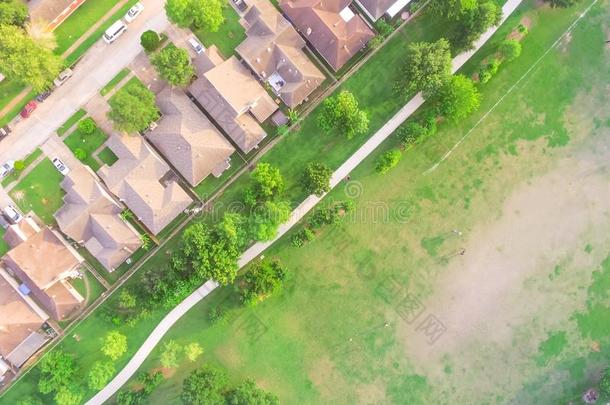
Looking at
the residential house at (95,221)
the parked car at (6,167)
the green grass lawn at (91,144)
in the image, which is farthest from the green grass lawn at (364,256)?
the parked car at (6,167)

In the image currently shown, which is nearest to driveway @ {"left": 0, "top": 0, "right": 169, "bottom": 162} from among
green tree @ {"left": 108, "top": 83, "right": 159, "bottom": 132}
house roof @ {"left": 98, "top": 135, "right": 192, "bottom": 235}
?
green tree @ {"left": 108, "top": 83, "right": 159, "bottom": 132}

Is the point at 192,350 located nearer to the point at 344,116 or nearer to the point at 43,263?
the point at 43,263

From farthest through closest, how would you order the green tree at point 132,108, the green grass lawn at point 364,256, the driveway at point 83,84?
the green grass lawn at point 364,256, the driveway at point 83,84, the green tree at point 132,108

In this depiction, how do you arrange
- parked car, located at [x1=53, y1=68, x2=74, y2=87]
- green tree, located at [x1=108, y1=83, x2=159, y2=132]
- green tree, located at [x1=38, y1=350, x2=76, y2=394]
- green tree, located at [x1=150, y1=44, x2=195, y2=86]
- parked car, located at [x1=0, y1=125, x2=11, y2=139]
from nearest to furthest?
1. green tree, located at [x1=108, y1=83, x2=159, y2=132]
2. green tree, located at [x1=150, y1=44, x2=195, y2=86]
3. green tree, located at [x1=38, y1=350, x2=76, y2=394]
4. parked car, located at [x1=53, y1=68, x2=74, y2=87]
5. parked car, located at [x1=0, y1=125, x2=11, y2=139]

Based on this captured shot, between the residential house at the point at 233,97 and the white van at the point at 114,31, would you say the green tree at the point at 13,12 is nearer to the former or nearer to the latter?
the white van at the point at 114,31

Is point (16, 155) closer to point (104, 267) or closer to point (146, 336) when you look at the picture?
point (104, 267)

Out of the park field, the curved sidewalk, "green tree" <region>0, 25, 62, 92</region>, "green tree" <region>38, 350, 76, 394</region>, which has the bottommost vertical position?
the park field

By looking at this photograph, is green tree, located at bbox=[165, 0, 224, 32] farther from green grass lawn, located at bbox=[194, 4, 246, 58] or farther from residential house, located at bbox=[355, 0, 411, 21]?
residential house, located at bbox=[355, 0, 411, 21]
